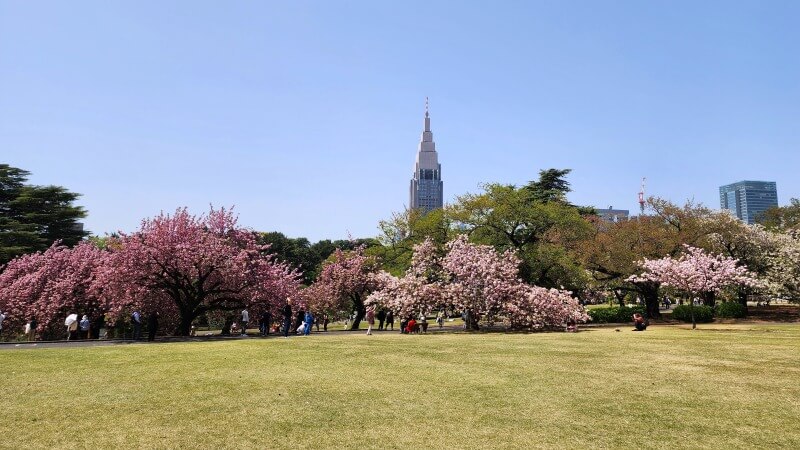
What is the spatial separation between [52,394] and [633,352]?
17.3 meters

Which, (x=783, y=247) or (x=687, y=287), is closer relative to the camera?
(x=687, y=287)

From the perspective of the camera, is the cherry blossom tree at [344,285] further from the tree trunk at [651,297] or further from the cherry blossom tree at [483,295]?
the tree trunk at [651,297]

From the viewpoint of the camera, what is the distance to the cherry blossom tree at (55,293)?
33.1m

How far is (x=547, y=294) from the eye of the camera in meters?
33.2

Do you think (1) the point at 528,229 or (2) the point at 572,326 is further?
(1) the point at 528,229

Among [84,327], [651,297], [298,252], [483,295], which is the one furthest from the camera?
[298,252]

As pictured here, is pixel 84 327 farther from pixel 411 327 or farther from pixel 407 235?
pixel 407 235

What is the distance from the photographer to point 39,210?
59.2 m

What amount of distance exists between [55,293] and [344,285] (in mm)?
21586

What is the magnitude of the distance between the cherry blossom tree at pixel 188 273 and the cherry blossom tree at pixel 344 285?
32.2 ft

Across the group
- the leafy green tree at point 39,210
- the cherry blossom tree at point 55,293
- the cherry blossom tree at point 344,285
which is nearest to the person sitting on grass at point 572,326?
the cherry blossom tree at point 344,285

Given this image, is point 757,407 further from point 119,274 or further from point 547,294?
point 119,274

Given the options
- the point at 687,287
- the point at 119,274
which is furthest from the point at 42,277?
the point at 687,287

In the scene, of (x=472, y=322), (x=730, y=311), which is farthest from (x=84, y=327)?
(x=730, y=311)
